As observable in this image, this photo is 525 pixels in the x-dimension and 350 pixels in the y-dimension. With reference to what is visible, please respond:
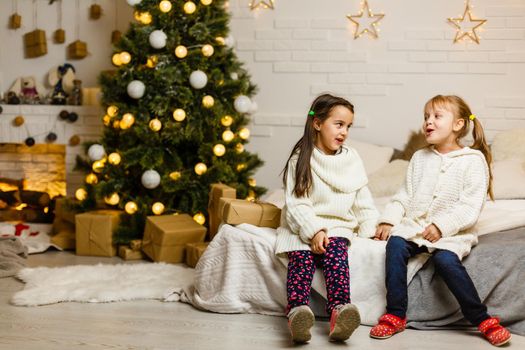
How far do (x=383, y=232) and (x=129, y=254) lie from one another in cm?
178

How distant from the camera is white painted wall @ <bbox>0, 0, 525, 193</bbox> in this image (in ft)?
15.2

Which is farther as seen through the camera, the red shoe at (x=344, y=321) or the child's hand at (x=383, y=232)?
the child's hand at (x=383, y=232)

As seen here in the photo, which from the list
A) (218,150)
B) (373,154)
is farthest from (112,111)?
(373,154)

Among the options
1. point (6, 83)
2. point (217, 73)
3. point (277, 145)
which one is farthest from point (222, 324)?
point (6, 83)

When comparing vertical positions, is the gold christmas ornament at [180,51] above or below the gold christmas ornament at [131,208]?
above

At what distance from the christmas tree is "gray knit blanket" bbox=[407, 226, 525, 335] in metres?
1.77

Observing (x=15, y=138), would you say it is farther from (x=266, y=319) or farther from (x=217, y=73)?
(x=266, y=319)

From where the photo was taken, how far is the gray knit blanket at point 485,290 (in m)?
2.78

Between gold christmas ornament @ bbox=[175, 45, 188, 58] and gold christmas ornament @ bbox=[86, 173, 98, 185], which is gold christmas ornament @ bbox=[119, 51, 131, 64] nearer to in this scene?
gold christmas ornament @ bbox=[175, 45, 188, 58]

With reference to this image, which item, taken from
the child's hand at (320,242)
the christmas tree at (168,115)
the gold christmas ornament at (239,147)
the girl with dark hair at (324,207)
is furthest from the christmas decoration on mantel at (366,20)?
the child's hand at (320,242)

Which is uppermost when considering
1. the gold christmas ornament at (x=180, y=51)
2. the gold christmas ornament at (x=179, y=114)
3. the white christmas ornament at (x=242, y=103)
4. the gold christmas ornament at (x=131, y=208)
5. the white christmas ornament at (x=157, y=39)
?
the white christmas ornament at (x=157, y=39)

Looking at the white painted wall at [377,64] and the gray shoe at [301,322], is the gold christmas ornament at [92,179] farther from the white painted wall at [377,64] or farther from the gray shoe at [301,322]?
the gray shoe at [301,322]

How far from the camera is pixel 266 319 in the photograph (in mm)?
2963

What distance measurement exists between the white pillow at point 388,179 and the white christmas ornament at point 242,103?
2.88ft
